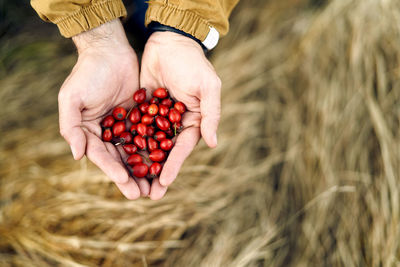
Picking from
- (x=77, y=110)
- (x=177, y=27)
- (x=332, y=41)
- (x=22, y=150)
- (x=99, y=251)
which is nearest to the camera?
(x=77, y=110)

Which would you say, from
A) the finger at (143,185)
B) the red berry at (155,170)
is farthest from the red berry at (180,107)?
the finger at (143,185)

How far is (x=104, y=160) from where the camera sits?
2.71 meters

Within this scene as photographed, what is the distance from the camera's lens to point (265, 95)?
4.39 metres

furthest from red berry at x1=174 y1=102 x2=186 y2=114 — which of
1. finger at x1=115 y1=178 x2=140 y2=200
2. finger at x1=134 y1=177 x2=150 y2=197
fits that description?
finger at x1=115 y1=178 x2=140 y2=200

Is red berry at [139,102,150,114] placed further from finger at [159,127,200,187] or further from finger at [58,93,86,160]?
finger at [58,93,86,160]

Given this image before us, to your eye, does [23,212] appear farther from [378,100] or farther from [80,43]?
[378,100]

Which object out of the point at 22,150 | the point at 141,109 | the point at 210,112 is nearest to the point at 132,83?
the point at 141,109

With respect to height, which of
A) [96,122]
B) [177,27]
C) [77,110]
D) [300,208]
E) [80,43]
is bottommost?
[300,208]

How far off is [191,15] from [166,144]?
4.03 ft

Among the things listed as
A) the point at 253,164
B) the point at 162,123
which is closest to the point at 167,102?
the point at 162,123

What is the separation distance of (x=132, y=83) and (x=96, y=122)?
562 millimetres

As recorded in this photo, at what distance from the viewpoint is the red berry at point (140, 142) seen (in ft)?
10.2

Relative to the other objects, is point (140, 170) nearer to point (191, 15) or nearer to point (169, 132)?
point (169, 132)

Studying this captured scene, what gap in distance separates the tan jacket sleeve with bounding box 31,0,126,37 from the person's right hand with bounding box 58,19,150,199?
119 millimetres
